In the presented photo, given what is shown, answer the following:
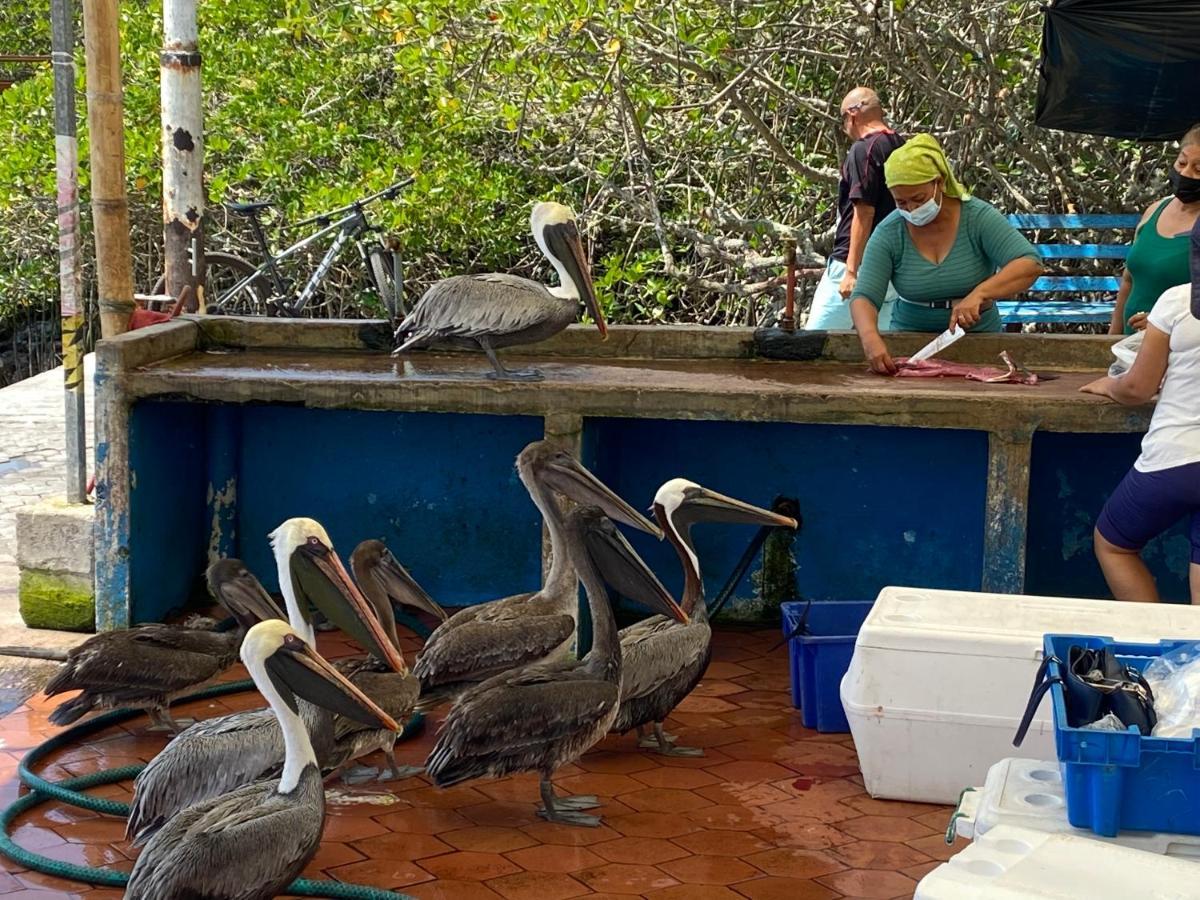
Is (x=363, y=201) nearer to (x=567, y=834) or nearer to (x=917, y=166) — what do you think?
(x=917, y=166)

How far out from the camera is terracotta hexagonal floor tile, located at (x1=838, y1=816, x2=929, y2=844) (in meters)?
5.28

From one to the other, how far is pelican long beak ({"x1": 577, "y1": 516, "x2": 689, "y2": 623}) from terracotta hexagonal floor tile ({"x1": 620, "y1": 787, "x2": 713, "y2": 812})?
2.27 ft

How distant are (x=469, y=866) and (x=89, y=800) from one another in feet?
4.12

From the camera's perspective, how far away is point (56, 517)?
24.1 ft

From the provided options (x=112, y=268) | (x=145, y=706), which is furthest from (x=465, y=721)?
(x=112, y=268)

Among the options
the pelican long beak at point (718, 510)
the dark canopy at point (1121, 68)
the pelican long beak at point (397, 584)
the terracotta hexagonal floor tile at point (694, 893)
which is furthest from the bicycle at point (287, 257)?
the terracotta hexagonal floor tile at point (694, 893)

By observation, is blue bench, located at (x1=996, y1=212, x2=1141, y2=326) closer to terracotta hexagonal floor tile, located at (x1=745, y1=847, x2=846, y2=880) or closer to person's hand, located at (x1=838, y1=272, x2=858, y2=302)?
person's hand, located at (x1=838, y1=272, x2=858, y2=302)

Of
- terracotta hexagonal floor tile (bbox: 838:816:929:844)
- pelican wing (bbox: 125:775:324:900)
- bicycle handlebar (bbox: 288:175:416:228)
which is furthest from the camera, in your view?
bicycle handlebar (bbox: 288:175:416:228)

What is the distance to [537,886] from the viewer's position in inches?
193

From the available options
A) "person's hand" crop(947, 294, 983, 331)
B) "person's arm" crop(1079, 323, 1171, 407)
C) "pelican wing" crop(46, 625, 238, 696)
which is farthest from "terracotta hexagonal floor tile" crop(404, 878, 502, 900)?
"person's hand" crop(947, 294, 983, 331)

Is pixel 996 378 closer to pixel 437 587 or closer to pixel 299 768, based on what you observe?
pixel 437 587

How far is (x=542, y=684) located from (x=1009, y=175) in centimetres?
815

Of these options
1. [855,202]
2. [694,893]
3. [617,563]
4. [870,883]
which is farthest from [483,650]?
[855,202]

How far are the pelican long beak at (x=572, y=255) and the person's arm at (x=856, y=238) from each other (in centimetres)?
189
